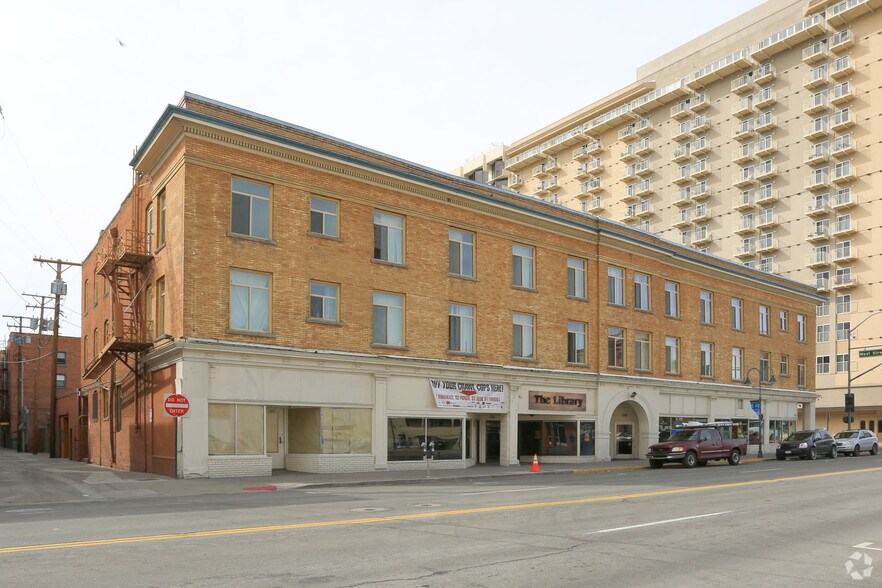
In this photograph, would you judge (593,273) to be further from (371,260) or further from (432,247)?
(371,260)

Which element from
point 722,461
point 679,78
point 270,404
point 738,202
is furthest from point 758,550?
point 679,78

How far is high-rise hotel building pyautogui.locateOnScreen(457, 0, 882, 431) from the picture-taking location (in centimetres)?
Result: 7544

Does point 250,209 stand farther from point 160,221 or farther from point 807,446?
point 807,446

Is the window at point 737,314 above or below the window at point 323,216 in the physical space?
below

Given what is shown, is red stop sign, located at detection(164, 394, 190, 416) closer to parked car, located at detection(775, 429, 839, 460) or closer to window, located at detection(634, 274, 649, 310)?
window, located at detection(634, 274, 649, 310)

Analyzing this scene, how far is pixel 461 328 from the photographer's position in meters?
32.8

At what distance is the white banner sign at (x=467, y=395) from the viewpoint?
31.3m

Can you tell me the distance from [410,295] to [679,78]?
75.2 metres

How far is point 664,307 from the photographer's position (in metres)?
42.9

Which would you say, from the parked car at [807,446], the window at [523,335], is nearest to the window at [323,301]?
the window at [523,335]

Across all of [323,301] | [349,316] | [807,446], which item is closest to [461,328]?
[349,316]

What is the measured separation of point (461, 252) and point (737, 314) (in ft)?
76.5

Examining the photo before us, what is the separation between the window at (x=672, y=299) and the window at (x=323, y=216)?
21527 mm

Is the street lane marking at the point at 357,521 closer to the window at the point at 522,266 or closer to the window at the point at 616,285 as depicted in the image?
the window at the point at 522,266
